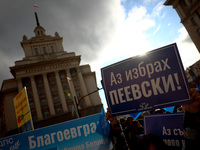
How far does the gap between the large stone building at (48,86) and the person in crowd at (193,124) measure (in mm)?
28956

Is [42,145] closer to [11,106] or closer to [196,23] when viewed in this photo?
[196,23]

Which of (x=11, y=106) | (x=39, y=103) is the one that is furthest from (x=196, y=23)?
(x=11, y=106)

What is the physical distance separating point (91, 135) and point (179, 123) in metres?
2.32

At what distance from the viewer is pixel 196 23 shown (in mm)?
23812

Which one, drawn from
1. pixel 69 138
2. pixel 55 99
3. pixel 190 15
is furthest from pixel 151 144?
pixel 55 99

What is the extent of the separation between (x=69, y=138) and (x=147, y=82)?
2780 mm

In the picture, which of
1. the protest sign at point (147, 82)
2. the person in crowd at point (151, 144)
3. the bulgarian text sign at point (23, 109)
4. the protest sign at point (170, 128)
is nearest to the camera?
the person in crowd at point (151, 144)

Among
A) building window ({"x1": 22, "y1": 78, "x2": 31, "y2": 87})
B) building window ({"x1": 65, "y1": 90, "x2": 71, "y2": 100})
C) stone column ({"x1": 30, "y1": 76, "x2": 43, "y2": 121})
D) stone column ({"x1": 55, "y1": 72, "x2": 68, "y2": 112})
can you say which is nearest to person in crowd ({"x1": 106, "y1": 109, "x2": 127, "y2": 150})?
stone column ({"x1": 55, "y1": 72, "x2": 68, "y2": 112})

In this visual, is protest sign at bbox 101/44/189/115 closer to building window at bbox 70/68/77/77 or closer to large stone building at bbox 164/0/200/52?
large stone building at bbox 164/0/200/52

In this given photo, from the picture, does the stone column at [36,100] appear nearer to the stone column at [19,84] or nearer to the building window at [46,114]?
the building window at [46,114]

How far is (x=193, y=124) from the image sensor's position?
1957mm

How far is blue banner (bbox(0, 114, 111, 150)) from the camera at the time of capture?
378 cm

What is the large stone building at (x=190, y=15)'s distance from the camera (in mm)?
23375

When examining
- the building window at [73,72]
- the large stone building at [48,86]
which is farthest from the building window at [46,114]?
the building window at [73,72]
